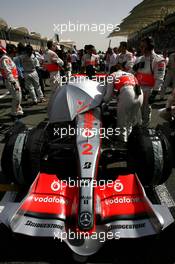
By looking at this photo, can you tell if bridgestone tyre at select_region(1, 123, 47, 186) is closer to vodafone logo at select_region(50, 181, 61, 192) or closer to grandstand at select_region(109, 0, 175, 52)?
vodafone logo at select_region(50, 181, 61, 192)

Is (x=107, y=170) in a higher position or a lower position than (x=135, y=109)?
lower

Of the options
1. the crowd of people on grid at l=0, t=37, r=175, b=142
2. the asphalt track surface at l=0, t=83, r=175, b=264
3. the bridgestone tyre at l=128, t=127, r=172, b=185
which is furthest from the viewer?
the crowd of people on grid at l=0, t=37, r=175, b=142

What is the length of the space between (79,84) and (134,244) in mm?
2358

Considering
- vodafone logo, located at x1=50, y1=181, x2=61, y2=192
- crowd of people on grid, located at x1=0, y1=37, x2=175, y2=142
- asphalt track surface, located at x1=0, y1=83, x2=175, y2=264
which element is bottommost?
asphalt track surface, located at x1=0, y1=83, x2=175, y2=264

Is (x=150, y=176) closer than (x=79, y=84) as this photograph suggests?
Yes

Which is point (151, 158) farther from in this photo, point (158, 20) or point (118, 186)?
point (158, 20)

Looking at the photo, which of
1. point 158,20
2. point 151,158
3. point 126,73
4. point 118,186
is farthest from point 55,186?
point 158,20

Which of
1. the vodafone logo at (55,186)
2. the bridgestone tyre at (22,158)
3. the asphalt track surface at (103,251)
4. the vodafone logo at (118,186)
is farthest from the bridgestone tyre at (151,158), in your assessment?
the bridgestone tyre at (22,158)

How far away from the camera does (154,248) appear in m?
2.49

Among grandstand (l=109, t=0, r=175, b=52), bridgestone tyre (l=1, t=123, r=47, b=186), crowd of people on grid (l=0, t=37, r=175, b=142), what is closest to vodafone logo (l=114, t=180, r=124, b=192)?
bridgestone tyre (l=1, t=123, r=47, b=186)

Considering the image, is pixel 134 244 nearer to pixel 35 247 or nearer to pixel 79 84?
pixel 35 247

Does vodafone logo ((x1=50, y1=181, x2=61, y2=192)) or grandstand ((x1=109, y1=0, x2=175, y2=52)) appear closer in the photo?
vodafone logo ((x1=50, y1=181, x2=61, y2=192))

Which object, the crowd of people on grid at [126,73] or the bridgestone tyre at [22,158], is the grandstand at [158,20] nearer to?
the crowd of people on grid at [126,73]

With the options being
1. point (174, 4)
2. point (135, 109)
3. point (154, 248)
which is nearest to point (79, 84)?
point (135, 109)
